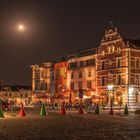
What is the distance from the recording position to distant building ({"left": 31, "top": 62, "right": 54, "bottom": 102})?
106938 mm

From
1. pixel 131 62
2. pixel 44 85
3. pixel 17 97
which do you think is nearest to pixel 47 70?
pixel 44 85

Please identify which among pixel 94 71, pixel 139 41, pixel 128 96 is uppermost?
pixel 139 41

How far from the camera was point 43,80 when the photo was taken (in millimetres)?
111188

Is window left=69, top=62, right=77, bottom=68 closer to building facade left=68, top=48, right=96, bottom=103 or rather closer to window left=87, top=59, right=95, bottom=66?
building facade left=68, top=48, right=96, bottom=103

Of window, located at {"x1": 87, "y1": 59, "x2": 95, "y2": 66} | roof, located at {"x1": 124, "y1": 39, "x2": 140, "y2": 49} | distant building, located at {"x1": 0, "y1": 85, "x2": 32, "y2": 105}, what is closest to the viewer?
roof, located at {"x1": 124, "y1": 39, "x2": 140, "y2": 49}

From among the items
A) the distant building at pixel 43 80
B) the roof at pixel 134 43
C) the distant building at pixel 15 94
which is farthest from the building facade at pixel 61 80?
the distant building at pixel 15 94

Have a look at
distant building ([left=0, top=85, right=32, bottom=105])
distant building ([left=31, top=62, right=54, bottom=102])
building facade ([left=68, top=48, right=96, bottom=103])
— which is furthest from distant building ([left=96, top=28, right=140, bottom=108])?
distant building ([left=0, top=85, right=32, bottom=105])

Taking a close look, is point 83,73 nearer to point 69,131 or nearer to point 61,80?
point 61,80

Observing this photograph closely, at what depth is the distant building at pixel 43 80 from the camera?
351ft

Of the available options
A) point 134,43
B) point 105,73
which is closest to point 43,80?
point 105,73

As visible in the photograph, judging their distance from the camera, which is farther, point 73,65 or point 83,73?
point 73,65

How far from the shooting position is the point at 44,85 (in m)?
110

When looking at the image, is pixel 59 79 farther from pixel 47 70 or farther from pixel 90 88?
pixel 90 88

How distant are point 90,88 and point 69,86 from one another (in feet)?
32.9
